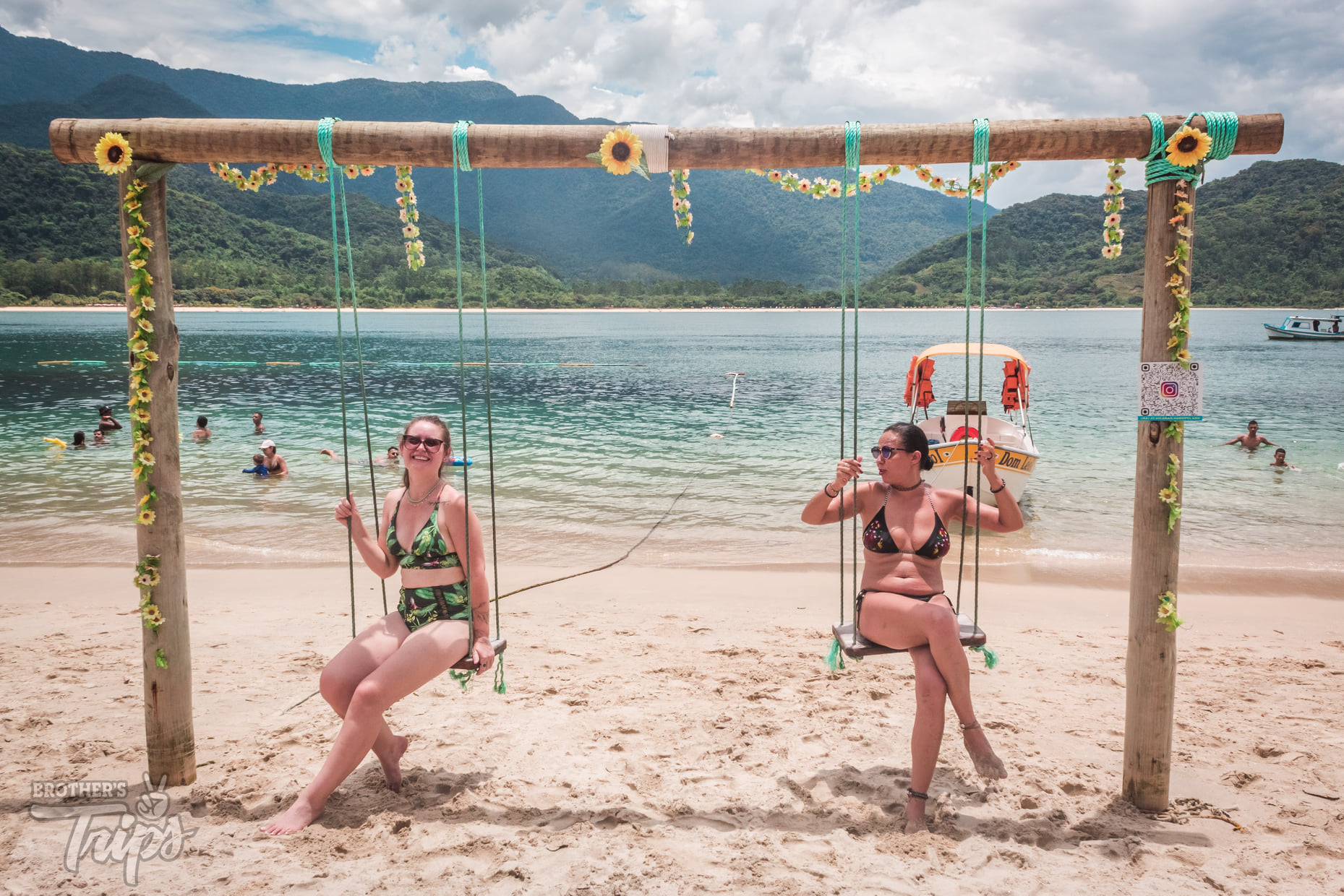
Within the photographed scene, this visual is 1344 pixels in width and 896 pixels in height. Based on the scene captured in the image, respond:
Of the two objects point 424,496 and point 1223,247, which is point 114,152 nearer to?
point 424,496

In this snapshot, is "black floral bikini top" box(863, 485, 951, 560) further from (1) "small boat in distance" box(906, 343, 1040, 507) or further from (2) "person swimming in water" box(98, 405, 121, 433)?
(2) "person swimming in water" box(98, 405, 121, 433)

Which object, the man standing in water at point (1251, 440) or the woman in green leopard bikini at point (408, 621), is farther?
the man standing in water at point (1251, 440)

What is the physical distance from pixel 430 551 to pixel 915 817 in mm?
2469

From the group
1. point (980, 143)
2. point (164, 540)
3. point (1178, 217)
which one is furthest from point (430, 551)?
point (1178, 217)

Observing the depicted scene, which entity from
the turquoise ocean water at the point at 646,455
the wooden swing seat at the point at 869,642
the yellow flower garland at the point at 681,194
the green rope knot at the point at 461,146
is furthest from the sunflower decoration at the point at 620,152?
the turquoise ocean water at the point at 646,455

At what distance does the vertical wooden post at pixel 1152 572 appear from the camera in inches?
143

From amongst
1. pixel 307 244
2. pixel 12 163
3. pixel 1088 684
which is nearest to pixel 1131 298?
pixel 307 244

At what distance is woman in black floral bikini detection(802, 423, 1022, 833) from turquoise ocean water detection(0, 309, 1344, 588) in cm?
599

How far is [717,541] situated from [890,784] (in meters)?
6.87

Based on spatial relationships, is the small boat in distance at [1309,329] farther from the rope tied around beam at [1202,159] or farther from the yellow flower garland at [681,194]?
the yellow flower garland at [681,194]

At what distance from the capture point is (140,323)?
3.78 metres

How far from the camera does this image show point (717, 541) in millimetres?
10961

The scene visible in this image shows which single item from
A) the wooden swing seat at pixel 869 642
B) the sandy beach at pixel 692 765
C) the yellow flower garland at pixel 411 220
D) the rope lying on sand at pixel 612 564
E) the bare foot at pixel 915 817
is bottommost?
the rope lying on sand at pixel 612 564

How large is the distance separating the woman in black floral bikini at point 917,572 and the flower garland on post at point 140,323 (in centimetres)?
304
